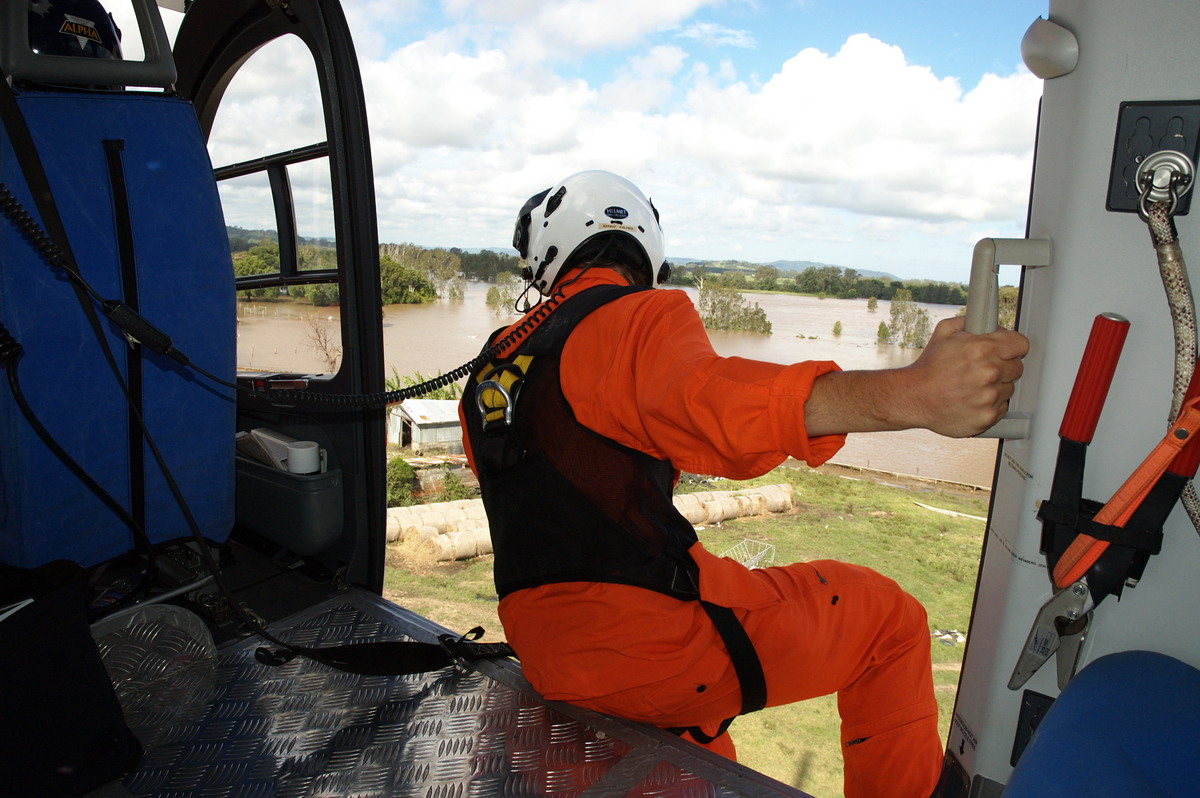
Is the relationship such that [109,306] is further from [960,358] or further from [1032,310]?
[1032,310]

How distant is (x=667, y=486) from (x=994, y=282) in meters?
0.81

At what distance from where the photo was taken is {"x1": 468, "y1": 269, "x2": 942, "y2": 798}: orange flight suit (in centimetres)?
109

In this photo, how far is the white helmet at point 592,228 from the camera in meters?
1.91

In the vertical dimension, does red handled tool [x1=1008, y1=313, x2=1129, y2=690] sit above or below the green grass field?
above

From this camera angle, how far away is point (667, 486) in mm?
1604

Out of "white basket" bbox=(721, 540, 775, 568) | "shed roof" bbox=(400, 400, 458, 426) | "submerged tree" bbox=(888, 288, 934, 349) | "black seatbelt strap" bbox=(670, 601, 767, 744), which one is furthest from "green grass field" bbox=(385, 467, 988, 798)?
"black seatbelt strap" bbox=(670, 601, 767, 744)

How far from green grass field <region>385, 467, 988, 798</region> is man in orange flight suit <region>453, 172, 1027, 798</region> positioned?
301cm

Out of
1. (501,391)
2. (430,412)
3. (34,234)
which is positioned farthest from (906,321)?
(430,412)

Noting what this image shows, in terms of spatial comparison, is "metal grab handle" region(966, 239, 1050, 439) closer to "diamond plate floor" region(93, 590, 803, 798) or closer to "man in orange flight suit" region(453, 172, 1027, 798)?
"man in orange flight suit" region(453, 172, 1027, 798)

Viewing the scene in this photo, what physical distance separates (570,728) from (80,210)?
1677 mm

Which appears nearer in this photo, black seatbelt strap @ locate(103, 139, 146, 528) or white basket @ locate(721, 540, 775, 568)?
black seatbelt strap @ locate(103, 139, 146, 528)

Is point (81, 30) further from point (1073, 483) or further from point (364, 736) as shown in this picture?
point (1073, 483)

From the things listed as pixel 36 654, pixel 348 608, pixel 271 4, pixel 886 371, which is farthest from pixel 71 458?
pixel 886 371

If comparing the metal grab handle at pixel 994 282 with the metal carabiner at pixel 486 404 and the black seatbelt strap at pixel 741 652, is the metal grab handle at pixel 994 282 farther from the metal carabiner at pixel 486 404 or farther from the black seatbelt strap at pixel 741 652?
the metal carabiner at pixel 486 404
